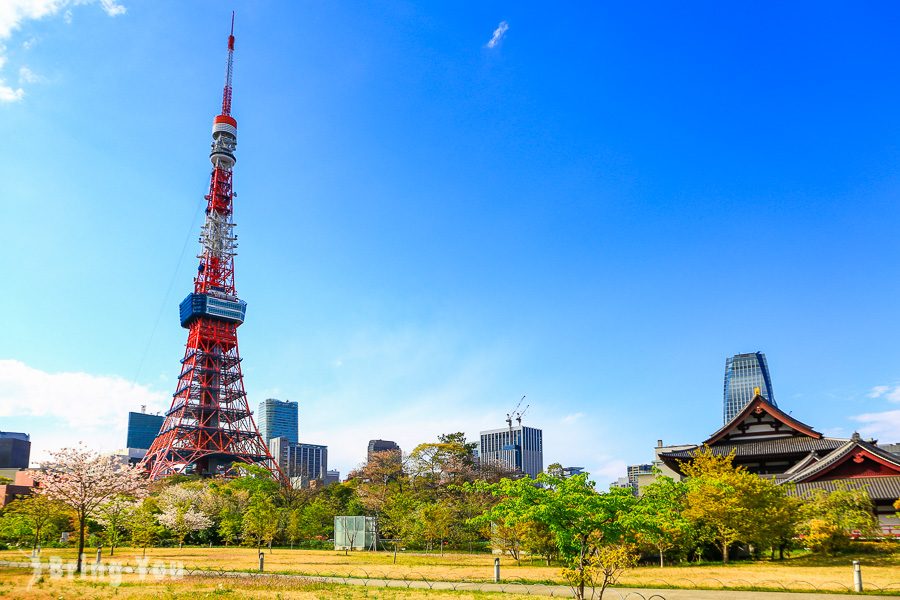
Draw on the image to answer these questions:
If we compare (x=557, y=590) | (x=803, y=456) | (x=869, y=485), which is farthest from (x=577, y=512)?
(x=803, y=456)

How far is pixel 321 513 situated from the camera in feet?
192

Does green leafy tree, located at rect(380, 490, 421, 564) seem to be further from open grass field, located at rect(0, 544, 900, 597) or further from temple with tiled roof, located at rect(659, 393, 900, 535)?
temple with tiled roof, located at rect(659, 393, 900, 535)

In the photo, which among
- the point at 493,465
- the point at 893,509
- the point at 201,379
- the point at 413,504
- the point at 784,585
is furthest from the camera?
the point at 201,379

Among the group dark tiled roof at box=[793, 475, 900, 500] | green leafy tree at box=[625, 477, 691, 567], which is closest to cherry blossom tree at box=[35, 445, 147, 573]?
green leafy tree at box=[625, 477, 691, 567]

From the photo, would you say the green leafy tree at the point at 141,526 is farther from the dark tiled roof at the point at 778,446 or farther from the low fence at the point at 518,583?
the dark tiled roof at the point at 778,446

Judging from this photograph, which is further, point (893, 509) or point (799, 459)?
point (799, 459)

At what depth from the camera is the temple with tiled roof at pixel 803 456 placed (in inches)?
1417

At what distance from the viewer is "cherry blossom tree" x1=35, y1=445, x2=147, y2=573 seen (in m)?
30.5

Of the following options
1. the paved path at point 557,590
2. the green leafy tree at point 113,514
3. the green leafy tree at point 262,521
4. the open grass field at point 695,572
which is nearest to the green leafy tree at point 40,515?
the green leafy tree at point 113,514

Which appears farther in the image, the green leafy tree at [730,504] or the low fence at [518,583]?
the green leafy tree at [730,504]

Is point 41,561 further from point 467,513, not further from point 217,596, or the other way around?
point 467,513

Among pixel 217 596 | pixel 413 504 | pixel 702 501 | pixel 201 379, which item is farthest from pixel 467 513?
pixel 201 379

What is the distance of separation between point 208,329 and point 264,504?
183ft

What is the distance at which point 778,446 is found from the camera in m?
47.3
